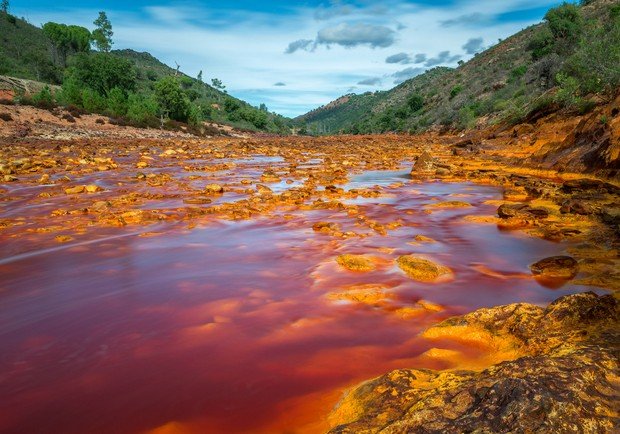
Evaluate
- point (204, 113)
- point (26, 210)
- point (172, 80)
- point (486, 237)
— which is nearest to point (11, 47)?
point (204, 113)

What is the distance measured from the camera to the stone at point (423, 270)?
361 centimetres

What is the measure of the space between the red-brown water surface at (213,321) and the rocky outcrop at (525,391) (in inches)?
13.1

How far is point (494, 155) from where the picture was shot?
14.9m

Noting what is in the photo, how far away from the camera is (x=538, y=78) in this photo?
25.4 metres

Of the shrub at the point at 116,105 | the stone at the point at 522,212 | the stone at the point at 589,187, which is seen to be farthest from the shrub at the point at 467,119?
the shrub at the point at 116,105

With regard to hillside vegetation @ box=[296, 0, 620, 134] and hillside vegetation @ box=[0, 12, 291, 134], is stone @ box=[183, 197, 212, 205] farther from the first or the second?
hillside vegetation @ box=[0, 12, 291, 134]

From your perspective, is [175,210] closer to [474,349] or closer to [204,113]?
[474,349]

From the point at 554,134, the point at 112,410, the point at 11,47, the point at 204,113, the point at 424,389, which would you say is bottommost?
the point at 112,410

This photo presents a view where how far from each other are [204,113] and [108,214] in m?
72.7

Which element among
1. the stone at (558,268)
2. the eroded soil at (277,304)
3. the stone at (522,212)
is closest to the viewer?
the eroded soil at (277,304)

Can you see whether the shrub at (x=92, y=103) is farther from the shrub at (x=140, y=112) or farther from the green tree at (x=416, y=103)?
the green tree at (x=416, y=103)

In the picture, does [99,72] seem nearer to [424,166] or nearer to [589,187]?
[424,166]

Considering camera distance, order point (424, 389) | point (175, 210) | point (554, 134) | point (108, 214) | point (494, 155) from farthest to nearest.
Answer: point (494, 155) < point (554, 134) < point (175, 210) < point (108, 214) < point (424, 389)

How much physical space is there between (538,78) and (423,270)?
2716 centimetres
